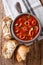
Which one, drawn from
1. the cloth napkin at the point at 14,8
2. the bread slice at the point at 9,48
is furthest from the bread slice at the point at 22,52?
the cloth napkin at the point at 14,8

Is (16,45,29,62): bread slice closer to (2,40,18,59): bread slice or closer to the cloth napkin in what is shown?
(2,40,18,59): bread slice

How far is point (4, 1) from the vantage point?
1092mm

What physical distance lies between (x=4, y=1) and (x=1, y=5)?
28mm

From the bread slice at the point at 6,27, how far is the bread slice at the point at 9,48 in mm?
24

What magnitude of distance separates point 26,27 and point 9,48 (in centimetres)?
10

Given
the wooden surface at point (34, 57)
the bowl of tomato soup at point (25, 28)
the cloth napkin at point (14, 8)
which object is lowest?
the wooden surface at point (34, 57)

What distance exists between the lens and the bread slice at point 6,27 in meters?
1.03

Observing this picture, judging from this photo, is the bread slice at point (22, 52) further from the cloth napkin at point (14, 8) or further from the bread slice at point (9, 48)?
the cloth napkin at point (14, 8)

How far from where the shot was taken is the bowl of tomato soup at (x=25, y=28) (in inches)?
39.8

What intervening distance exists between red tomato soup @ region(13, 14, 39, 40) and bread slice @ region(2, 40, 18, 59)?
34 millimetres

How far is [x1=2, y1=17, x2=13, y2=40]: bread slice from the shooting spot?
1.03 m

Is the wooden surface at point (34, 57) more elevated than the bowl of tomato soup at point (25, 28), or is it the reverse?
the bowl of tomato soup at point (25, 28)

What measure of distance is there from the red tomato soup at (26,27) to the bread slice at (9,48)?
3 centimetres

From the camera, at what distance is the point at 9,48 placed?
3.35 feet
